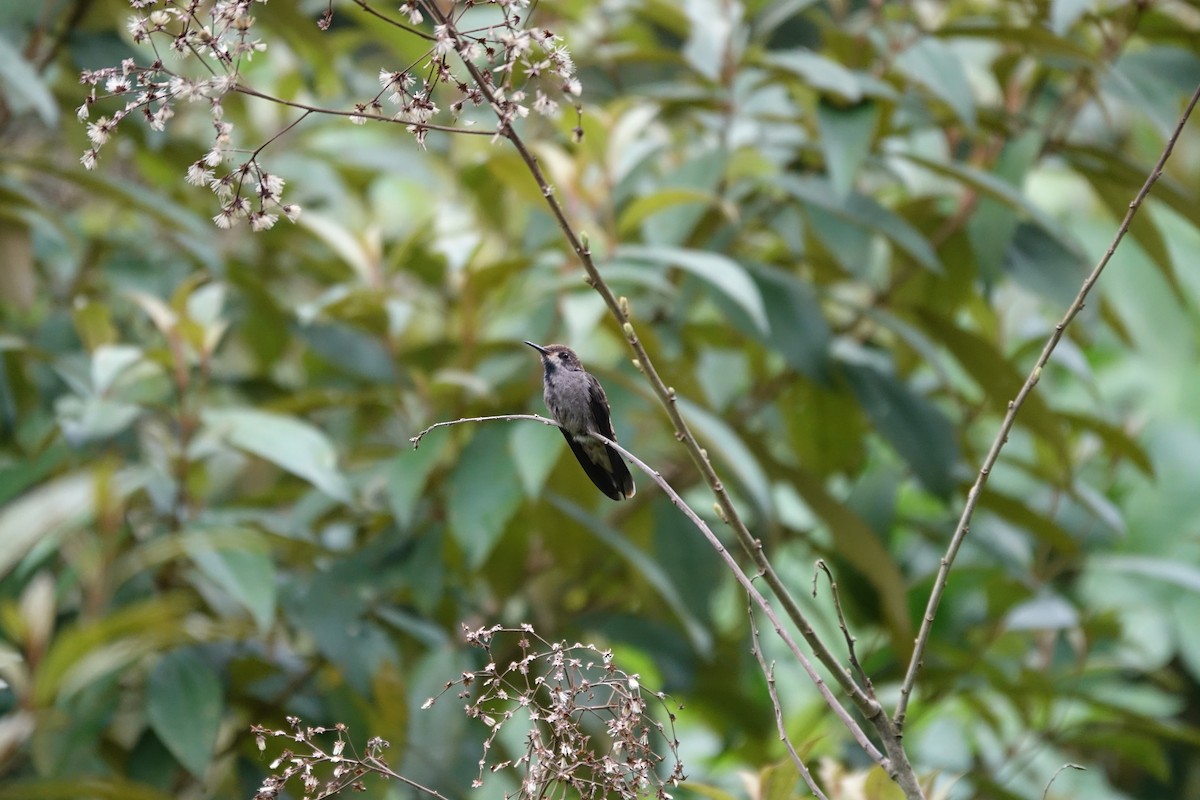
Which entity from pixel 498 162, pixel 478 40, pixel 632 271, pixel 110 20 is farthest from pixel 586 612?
pixel 478 40

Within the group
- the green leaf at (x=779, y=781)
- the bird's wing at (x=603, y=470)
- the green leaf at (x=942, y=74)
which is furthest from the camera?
the green leaf at (x=942, y=74)

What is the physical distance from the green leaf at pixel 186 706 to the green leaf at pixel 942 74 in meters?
2.16

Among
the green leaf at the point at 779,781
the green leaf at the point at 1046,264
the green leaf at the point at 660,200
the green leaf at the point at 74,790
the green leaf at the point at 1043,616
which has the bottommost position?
the green leaf at the point at 779,781

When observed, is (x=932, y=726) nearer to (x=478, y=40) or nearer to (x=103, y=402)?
(x=103, y=402)

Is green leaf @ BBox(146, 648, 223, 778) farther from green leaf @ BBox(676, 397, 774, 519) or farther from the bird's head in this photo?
green leaf @ BBox(676, 397, 774, 519)

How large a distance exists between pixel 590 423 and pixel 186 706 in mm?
1087

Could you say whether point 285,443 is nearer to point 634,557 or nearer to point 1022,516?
point 634,557

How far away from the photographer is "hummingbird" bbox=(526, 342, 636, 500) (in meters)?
2.12

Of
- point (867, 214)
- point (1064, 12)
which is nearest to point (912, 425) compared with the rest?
point (867, 214)

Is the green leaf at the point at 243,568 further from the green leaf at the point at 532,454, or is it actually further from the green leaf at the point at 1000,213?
the green leaf at the point at 1000,213

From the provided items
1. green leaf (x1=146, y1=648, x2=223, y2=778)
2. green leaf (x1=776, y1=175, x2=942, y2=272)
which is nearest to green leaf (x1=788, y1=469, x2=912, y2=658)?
green leaf (x1=776, y1=175, x2=942, y2=272)

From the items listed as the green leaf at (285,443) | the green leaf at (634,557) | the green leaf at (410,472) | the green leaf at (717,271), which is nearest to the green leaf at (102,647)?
the green leaf at (285,443)

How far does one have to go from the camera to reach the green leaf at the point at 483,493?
2617 millimetres

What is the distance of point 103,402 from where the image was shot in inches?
102
